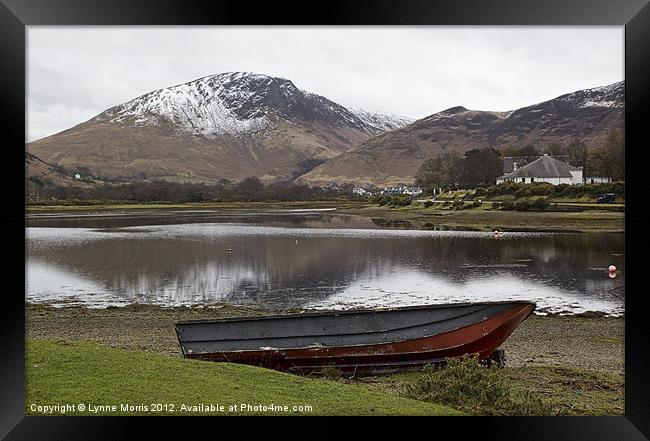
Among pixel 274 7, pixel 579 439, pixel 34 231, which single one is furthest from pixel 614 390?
pixel 34 231

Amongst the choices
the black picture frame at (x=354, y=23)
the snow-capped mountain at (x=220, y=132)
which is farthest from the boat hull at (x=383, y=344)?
the snow-capped mountain at (x=220, y=132)

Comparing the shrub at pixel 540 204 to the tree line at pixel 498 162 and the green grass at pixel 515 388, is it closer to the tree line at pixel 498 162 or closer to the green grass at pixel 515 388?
the tree line at pixel 498 162

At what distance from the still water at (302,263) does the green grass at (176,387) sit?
16.6 feet

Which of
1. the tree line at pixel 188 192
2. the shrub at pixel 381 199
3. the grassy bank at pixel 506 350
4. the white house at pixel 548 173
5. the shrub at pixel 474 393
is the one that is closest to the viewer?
the shrub at pixel 474 393

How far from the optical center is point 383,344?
5.97 meters

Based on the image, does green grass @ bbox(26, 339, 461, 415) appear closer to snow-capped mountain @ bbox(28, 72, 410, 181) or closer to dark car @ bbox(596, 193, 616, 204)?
snow-capped mountain @ bbox(28, 72, 410, 181)

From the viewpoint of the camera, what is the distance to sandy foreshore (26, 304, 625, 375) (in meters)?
7.40

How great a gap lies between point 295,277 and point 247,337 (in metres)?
5.86

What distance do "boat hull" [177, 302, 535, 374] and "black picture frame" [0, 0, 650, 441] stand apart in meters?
1.65

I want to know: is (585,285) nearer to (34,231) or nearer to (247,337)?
(247,337)

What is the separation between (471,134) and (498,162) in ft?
2.35

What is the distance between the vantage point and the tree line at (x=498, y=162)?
8828mm

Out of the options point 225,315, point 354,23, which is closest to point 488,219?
point 225,315

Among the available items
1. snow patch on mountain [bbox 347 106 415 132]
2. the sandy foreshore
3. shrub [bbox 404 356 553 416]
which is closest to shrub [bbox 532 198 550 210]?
the sandy foreshore
